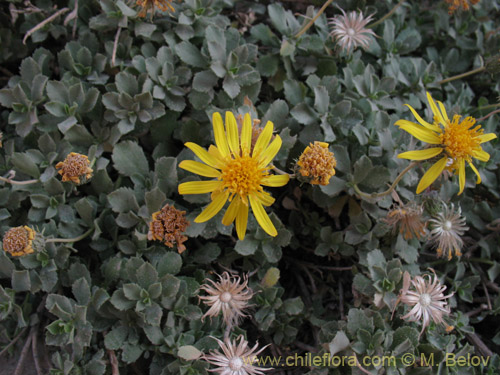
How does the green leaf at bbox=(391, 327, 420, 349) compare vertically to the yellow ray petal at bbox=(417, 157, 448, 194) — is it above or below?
below

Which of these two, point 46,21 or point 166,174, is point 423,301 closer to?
point 166,174

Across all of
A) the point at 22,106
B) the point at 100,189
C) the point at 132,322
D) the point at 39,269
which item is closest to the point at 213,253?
the point at 132,322

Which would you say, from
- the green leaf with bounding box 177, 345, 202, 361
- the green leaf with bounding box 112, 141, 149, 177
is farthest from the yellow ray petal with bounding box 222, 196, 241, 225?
the green leaf with bounding box 112, 141, 149, 177

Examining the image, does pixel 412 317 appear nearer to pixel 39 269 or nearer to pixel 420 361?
pixel 420 361

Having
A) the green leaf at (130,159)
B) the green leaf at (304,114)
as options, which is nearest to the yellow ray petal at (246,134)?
the green leaf at (304,114)

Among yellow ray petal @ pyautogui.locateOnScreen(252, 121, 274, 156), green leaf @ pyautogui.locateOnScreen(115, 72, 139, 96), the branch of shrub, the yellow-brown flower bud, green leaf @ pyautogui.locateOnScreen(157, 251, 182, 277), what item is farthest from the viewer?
the yellow-brown flower bud

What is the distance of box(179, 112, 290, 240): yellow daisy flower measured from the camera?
2.43m

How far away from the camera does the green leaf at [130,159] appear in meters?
3.01

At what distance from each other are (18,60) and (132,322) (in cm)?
243

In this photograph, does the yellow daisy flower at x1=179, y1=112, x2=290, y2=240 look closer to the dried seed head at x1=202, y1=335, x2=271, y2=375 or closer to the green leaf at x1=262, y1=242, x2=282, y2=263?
the green leaf at x1=262, y1=242, x2=282, y2=263

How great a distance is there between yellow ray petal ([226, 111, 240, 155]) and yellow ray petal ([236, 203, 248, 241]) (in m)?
0.31

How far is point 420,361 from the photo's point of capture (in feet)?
9.04

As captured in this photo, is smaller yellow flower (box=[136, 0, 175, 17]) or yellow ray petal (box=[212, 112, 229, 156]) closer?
yellow ray petal (box=[212, 112, 229, 156])

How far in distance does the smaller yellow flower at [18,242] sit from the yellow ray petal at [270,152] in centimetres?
137
